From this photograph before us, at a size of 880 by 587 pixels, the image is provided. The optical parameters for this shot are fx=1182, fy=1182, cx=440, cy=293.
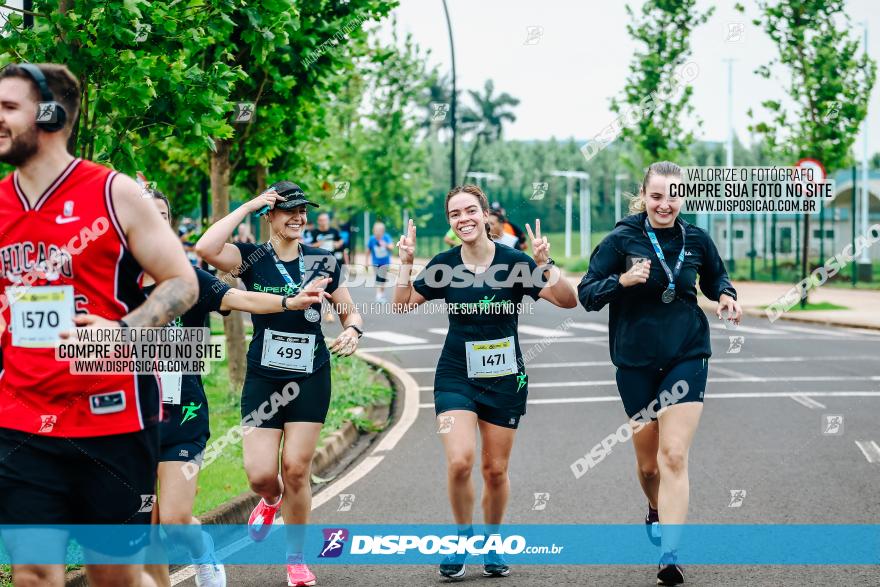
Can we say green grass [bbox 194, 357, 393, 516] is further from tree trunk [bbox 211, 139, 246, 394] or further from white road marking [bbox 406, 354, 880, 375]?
white road marking [bbox 406, 354, 880, 375]

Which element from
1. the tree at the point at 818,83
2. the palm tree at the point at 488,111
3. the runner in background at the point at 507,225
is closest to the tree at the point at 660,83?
the tree at the point at 818,83

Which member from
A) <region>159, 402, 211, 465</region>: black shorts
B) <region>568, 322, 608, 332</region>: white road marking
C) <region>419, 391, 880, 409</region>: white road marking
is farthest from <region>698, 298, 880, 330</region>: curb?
<region>159, 402, 211, 465</region>: black shorts

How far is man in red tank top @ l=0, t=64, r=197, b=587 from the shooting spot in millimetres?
3598

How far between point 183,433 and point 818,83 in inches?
953

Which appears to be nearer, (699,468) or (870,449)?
(699,468)

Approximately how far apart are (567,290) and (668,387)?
74cm

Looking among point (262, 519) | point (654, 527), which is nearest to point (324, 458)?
point (262, 519)

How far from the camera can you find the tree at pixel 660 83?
1216 inches

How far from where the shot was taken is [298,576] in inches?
240

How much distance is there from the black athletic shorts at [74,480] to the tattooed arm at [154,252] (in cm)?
41

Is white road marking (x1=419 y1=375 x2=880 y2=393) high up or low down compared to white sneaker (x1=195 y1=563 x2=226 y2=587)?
down

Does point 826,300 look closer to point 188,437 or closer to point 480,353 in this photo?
point 480,353

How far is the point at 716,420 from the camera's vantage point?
1159 centimetres

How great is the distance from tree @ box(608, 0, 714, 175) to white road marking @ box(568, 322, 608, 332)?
773 centimetres
